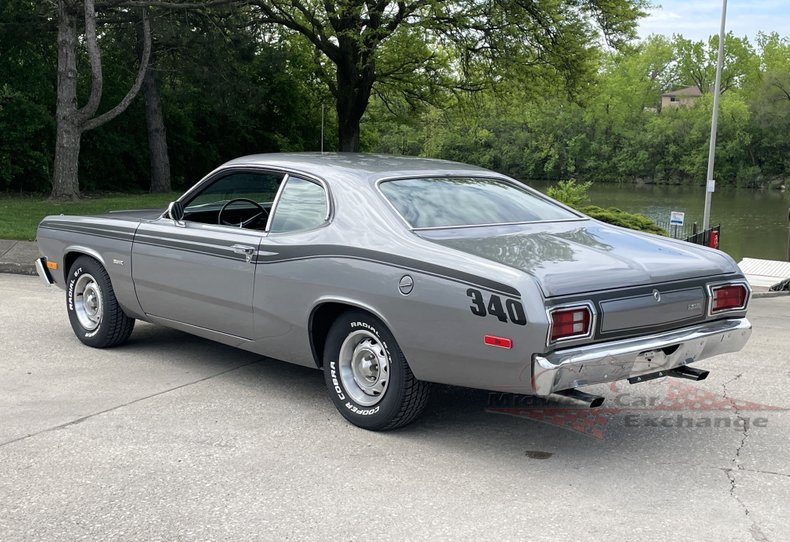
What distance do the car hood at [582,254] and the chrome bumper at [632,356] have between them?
29cm

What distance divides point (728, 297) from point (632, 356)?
0.92m

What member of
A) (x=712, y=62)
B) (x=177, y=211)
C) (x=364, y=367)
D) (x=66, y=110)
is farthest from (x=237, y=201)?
(x=712, y=62)

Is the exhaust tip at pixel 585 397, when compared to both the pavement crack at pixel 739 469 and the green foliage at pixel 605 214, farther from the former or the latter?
the green foliage at pixel 605 214

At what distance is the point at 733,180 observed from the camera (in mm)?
84312

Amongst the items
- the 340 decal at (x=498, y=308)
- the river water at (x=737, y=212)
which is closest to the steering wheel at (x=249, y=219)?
the 340 decal at (x=498, y=308)

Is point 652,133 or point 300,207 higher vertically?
point 652,133

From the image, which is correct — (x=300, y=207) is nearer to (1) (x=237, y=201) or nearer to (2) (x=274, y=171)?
(2) (x=274, y=171)

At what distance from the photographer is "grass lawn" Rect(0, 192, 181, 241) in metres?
14.3

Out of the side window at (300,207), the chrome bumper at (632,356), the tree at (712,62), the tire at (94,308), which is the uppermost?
the tree at (712,62)

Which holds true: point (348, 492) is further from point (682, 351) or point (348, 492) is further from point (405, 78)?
point (405, 78)

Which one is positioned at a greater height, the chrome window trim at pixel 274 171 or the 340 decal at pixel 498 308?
the chrome window trim at pixel 274 171

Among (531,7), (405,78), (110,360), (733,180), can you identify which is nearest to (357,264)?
(110,360)

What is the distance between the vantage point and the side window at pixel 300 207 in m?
5.35

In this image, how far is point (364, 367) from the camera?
4.98m
